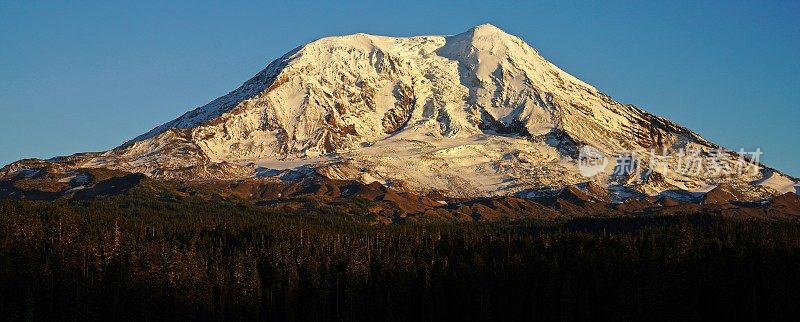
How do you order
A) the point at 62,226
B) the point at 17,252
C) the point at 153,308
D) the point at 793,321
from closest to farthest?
the point at 793,321, the point at 153,308, the point at 17,252, the point at 62,226

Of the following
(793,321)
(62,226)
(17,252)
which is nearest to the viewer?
(793,321)

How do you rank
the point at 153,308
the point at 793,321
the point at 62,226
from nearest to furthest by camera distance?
the point at 793,321
the point at 153,308
the point at 62,226

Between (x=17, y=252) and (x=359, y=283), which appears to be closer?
(x=359, y=283)

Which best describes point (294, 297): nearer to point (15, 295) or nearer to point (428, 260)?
point (428, 260)

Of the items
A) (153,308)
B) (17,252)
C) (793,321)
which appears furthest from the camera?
(17,252)

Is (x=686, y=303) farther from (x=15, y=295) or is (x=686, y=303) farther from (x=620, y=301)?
(x=15, y=295)

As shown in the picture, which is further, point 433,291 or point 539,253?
point 539,253

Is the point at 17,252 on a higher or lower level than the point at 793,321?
higher

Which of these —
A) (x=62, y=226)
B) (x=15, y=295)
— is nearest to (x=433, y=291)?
(x=15, y=295)

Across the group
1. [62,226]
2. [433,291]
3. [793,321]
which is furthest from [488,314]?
[62,226]
